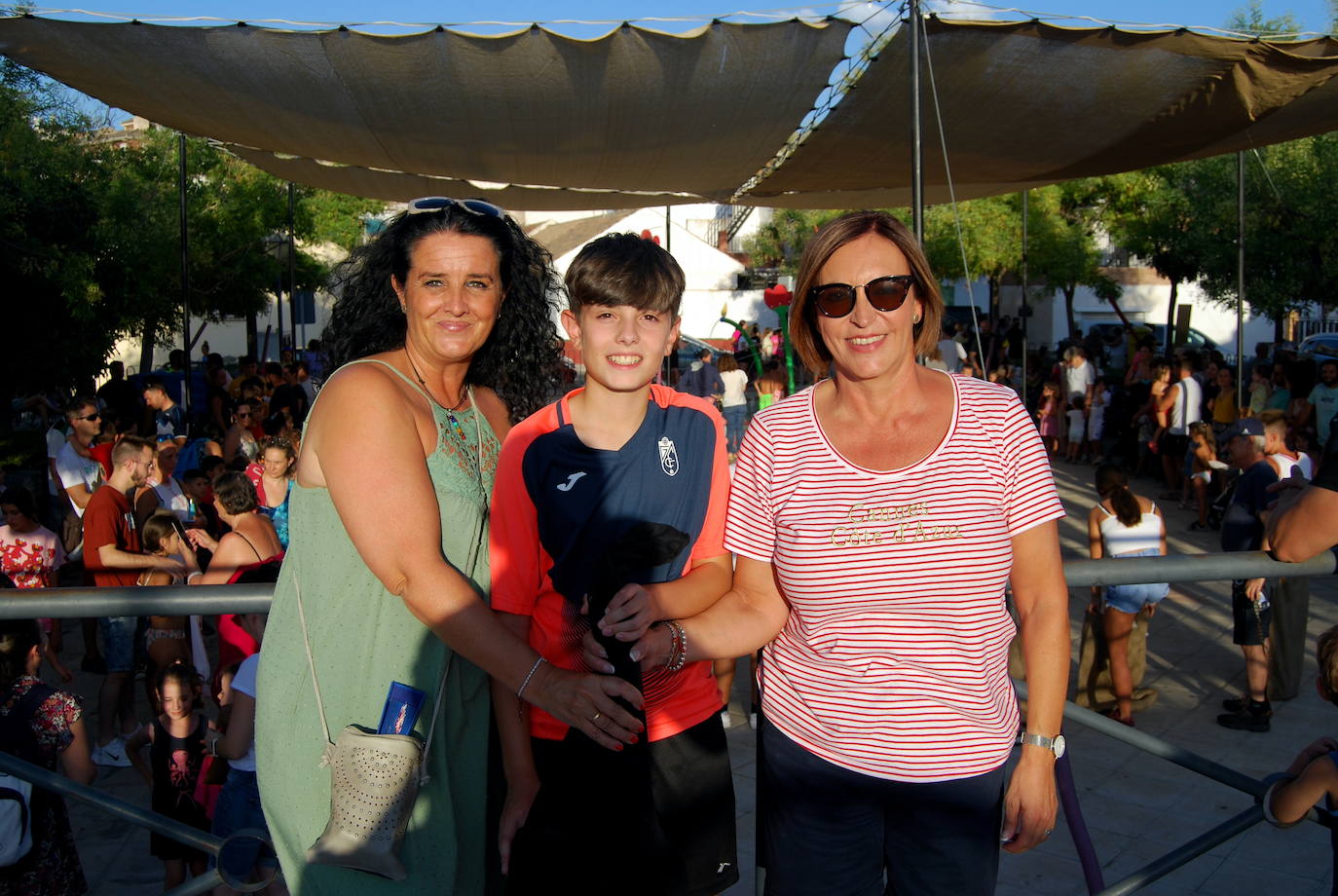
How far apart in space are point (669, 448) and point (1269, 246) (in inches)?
769

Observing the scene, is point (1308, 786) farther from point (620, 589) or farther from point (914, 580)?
point (620, 589)

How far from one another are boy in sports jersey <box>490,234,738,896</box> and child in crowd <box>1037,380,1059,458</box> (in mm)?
16178

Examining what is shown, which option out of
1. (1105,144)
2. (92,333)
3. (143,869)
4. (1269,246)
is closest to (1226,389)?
(1269,246)

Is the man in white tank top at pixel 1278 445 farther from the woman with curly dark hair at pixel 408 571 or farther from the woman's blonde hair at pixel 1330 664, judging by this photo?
the woman with curly dark hair at pixel 408 571

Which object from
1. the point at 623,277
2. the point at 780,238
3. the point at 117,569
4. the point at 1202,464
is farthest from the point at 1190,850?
the point at 780,238

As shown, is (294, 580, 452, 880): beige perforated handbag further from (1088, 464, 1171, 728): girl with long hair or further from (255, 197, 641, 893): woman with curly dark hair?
(1088, 464, 1171, 728): girl with long hair

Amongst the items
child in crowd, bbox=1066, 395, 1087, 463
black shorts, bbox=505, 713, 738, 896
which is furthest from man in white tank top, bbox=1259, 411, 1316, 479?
child in crowd, bbox=1066, 395, 1087, 463

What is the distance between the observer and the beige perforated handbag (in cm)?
188

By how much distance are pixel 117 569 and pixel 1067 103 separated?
20.8ft

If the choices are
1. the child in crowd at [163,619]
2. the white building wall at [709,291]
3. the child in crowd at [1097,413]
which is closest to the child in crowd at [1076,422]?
the child in crowd at [1097,413]

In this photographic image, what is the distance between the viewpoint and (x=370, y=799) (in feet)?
6.18

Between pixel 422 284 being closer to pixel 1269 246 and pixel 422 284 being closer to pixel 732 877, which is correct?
pixel 732 877

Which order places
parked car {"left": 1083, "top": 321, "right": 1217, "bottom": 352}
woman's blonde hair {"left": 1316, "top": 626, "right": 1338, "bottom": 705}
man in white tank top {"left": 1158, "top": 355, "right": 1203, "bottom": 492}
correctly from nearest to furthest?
woman's blonde hair {"left": 1316, "top": 626, "right": 1338, "bottom": 705}, man in white tank top {"left": 1158, "top": 355, "right": 1203, "bottom": 492}, parked car {"left": 1083, "top": 321, "right": 1217, "bottom": 352}

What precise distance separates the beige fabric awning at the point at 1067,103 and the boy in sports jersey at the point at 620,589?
4.52 metres
